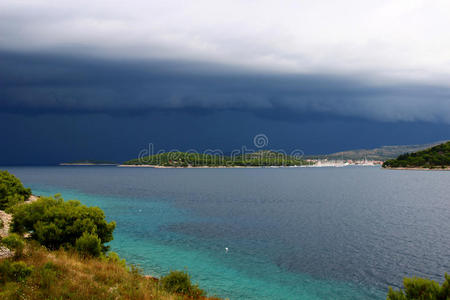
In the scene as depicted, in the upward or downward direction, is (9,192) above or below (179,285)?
above

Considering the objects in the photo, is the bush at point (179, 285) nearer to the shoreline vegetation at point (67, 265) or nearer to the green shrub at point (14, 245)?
the shoreline vegetation at point (67, 265)

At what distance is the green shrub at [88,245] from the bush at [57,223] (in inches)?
33.2

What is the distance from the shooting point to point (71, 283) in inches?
659

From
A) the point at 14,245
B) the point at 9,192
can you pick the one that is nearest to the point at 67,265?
the point at 14,245

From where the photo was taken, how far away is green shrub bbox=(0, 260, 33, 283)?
16.4 m

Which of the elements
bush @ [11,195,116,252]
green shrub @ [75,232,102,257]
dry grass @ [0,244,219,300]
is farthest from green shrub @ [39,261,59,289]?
bush @ [11,195,116,252]

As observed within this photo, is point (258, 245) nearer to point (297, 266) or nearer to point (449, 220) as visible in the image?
point (297, 266)

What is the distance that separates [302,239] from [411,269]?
1716 centimetres

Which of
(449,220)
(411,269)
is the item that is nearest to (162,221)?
(411,269)

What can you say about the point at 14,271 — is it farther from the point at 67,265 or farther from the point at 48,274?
the point at 67,265

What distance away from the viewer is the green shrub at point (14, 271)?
16.4m

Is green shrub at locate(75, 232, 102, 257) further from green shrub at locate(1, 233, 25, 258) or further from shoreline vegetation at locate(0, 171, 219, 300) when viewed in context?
green shrub at locate(1, 233, 25, 258)

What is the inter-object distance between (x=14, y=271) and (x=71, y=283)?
2.91m

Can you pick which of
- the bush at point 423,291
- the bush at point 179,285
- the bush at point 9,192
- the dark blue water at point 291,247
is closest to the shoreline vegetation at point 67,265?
the bush at point 179,285
